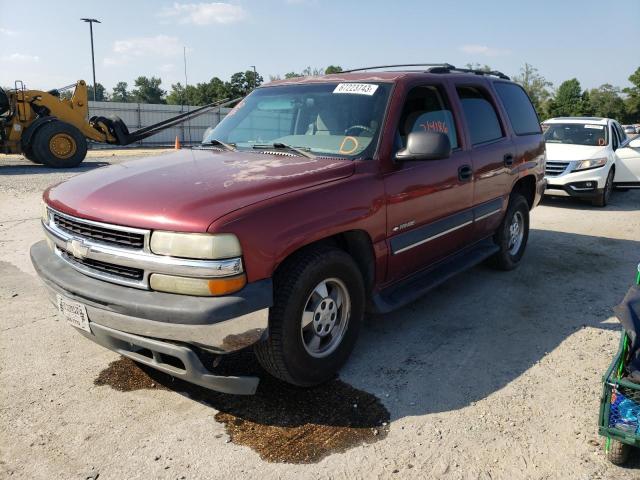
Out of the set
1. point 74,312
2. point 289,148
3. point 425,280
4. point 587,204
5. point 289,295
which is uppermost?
point 289,148

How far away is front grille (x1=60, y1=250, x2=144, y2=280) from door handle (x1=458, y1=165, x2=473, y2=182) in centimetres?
273

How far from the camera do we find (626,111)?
228ft

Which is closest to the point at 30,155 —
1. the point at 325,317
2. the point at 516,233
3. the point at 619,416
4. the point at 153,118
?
the point at 516,233

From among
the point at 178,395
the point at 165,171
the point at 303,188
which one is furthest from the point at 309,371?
the point at 165,171

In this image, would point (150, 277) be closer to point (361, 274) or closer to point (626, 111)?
point (361, 274)

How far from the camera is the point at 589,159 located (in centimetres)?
977

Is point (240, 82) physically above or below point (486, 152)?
above

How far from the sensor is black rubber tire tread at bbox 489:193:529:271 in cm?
540

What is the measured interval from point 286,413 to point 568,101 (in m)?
74.6

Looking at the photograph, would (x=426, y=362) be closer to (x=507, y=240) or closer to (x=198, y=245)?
(x=198, y=245)

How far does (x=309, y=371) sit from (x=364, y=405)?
39 cm

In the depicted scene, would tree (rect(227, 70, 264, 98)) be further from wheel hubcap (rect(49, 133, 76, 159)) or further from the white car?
the white car

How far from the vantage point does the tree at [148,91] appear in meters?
84.4

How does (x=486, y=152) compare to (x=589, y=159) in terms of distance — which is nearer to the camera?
(x=486, y=152)
